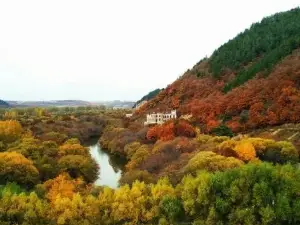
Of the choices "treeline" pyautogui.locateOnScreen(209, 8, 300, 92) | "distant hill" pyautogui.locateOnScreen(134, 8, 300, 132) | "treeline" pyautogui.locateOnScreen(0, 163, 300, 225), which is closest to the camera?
"treeline" pyautogui.locateOnScreen(0, 163, 300, 225)

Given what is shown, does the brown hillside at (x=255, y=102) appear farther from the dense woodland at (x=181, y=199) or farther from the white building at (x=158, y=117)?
the dense woodland at (x=181, y=199)

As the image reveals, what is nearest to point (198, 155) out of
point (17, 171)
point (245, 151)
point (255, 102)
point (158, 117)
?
point (245, 151)

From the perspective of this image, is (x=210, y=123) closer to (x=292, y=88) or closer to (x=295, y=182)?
(x=292, y=88)

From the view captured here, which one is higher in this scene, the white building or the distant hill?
the distant hill

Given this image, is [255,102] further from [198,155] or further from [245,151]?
[198,155]

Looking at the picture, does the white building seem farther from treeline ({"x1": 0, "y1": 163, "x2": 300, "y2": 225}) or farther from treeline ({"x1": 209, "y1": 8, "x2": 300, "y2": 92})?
treeline ({"x1": 0, "y1": 163, "x2": 300, "y2": 225})

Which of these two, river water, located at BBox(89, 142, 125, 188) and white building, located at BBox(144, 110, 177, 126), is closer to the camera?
river water, located at BBox(89, 142, 125, 188)

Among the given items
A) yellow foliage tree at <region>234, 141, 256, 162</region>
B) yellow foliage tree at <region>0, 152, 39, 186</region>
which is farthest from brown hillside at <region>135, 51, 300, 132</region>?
yellow foliage tree at <region>0, 152, 39, 186</region>
